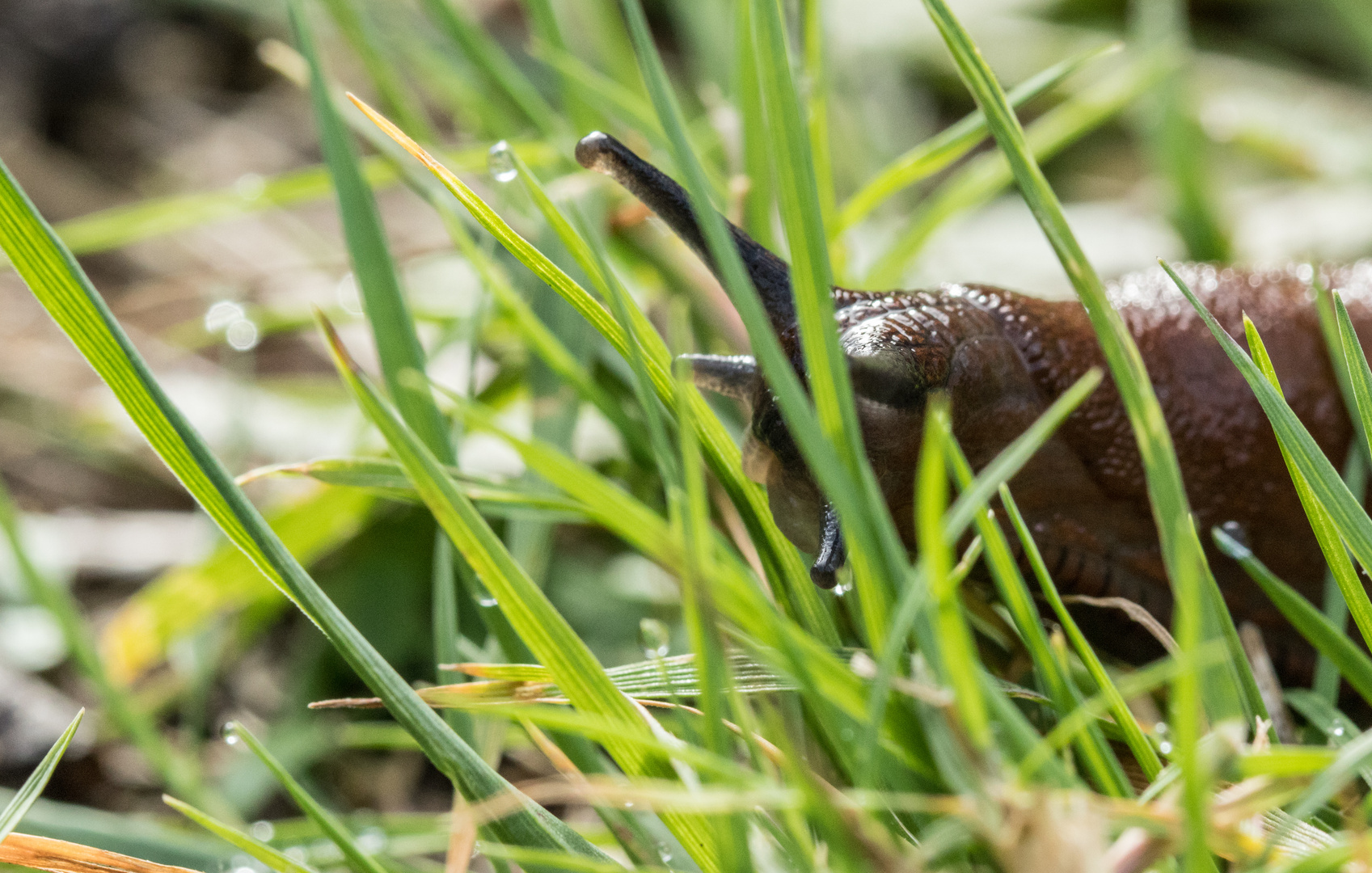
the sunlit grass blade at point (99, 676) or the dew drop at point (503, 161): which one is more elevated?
the dew drop at point (503, 161)

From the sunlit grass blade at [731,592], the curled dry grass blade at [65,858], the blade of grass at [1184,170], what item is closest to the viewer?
the sunlit grass blade at [731,592]

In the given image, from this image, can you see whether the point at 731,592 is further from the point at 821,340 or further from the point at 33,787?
the point at 33,787

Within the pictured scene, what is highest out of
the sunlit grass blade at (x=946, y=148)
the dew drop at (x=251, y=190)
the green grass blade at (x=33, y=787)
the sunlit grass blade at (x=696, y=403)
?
the dew drop at (x=251, y=190)

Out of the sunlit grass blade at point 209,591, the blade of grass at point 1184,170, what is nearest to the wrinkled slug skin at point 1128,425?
the blade of grass at point 1184,170

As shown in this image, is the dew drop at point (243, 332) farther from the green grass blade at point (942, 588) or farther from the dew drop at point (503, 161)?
the green grass blade at point (942, 588)

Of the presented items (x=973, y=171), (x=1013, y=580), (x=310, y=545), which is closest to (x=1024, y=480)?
(x=1013, y=580)

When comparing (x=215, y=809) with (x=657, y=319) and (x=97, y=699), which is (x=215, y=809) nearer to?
(x=97, y=699)
